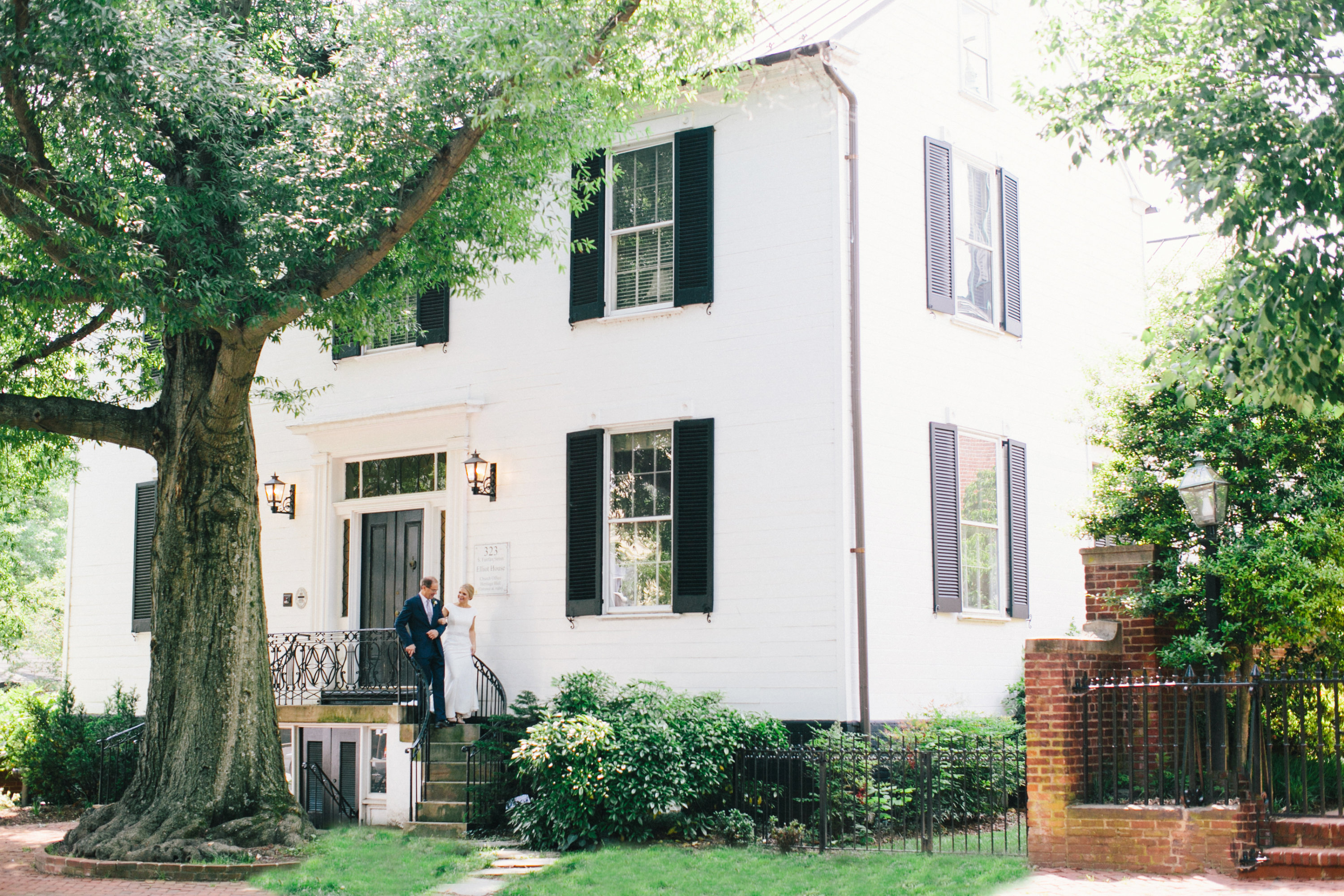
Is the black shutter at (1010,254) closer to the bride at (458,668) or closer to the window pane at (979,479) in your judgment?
the window pane at (979,479)

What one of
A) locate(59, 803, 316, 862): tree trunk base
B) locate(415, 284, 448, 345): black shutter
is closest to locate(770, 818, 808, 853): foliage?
locate(59, 803, 316, 862): tree trunk base

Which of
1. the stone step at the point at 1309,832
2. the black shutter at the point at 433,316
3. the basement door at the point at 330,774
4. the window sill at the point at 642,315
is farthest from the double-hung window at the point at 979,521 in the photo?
the basement door at the point at 330,774

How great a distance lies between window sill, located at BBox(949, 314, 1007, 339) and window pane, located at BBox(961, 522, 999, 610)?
2.22 meters

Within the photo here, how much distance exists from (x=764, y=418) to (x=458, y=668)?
4.22 m

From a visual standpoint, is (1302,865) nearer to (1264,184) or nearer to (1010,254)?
(1264,184)

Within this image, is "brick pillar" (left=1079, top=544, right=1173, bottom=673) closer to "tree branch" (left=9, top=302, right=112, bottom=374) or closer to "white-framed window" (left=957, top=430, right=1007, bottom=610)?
"white-framed window" (left=957, top=430, right=1007, bottom=610)

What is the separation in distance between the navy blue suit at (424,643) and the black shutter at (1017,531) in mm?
6340

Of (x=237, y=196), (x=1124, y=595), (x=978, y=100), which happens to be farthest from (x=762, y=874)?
(x=978, y=100)

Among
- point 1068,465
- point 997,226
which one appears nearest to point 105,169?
point 997,226

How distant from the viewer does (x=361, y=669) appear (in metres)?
15.8

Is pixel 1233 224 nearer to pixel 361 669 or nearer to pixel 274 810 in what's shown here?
Result: pixel 274 810

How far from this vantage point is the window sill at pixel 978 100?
51.9 feet

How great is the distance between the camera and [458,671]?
1445cm

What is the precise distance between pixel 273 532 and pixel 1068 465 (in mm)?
10147
